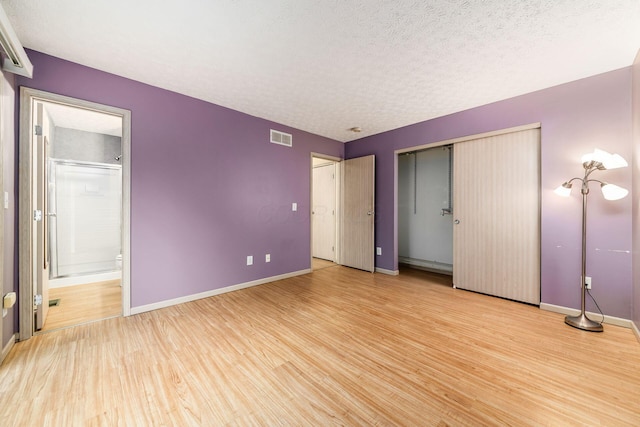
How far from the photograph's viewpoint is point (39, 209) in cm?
218

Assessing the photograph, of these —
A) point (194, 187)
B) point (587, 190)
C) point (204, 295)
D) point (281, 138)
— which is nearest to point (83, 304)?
point (204, 295)

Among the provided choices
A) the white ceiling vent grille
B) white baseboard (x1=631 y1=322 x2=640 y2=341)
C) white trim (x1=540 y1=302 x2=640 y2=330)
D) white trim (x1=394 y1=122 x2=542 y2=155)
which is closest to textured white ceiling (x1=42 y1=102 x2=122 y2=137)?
the white ceiling vent grille

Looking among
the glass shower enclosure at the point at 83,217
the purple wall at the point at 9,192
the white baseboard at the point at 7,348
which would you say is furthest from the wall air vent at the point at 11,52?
the glass shower enclosure at the point at 83,217

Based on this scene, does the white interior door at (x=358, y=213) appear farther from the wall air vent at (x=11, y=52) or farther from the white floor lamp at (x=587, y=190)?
the wall air vent at (x=11, y=52)

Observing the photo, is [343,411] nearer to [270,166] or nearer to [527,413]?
[527,413]

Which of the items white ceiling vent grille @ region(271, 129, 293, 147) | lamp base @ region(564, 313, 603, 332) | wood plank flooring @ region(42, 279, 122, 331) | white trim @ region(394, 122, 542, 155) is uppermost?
white ceiling vent grille @ region(271, 129, 293, 147)

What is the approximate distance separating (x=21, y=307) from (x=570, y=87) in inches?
215

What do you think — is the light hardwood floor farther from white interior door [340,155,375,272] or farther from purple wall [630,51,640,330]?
white interior door [340,155,375,272]

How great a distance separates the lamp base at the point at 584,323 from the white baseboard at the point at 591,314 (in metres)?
0.17

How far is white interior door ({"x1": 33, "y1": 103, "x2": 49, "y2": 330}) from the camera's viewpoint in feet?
7.03

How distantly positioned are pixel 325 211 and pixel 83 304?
3.86 metres

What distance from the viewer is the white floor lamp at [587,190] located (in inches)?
83.5

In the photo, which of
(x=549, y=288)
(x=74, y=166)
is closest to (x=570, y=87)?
(x=549, y=288)

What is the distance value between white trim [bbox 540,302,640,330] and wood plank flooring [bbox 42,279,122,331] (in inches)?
180
